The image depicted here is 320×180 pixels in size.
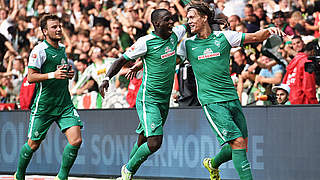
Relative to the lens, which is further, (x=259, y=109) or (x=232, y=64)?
(x=232, y=64)

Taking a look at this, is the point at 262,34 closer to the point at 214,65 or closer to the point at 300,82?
the point at 214,65

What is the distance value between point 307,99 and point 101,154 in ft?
12.3

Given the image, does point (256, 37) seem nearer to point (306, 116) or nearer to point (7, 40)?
point (306, 116)

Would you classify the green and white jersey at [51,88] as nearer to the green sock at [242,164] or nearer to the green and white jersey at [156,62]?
the green and white jersey at [156,62]

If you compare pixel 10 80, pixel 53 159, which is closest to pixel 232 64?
pixel 53 159

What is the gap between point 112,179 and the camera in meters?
10.6

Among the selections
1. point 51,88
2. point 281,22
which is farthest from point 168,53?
point 281,22

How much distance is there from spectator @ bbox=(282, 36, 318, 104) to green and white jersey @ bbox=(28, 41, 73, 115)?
13.0 ft

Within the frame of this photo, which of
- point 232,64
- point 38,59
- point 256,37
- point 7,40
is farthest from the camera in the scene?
point 7,40

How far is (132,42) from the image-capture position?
13.5 meters

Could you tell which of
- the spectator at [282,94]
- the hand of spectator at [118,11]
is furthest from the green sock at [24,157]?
the hand of spectator at [118,11]

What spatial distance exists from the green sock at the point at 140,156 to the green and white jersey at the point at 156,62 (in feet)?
2.05

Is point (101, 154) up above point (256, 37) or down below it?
below

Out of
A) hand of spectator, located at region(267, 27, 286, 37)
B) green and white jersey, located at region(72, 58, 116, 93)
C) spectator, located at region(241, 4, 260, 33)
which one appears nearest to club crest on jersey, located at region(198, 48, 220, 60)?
hand of spectator, located at region(267, 27, 286, 37)
